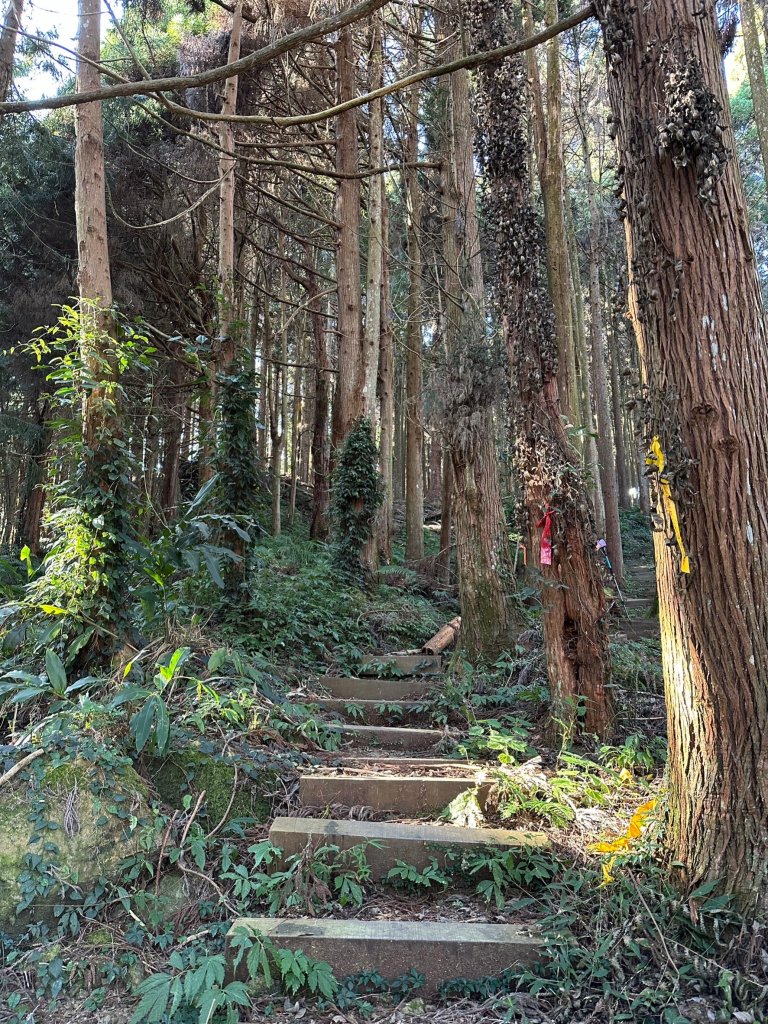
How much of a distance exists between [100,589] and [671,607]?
12.6 feet

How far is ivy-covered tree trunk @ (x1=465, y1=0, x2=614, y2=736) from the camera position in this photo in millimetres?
5031

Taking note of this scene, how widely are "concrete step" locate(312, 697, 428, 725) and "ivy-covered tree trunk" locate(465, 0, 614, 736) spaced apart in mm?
1553

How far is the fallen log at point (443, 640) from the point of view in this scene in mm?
7789

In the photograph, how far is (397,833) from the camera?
12.4 ft

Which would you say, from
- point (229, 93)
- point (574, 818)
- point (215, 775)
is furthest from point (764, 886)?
point (229, 93)

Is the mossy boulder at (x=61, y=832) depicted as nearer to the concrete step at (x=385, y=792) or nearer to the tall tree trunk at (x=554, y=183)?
the concrete step at (x=385, y=792)

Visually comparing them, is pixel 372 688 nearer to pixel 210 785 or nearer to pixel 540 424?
pixel 210 785

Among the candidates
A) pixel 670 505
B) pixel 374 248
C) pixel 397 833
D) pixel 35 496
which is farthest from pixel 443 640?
pixel 35 496

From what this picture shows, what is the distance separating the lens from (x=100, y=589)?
4781 mm

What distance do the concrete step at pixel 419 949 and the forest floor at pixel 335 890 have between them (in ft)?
0.24

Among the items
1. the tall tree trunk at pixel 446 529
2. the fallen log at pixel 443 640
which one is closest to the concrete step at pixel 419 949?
the fallen log at pixel 443 640

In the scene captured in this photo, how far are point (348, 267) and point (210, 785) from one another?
32.5 ft

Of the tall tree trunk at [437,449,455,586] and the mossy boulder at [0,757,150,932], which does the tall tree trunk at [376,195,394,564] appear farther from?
the mossy boulder at [0,757,150,932]

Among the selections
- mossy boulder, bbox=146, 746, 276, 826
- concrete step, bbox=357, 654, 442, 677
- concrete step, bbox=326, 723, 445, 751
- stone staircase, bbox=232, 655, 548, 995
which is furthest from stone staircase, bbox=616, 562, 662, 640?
mossy boulder, bbox=146, 746, 276, 826
